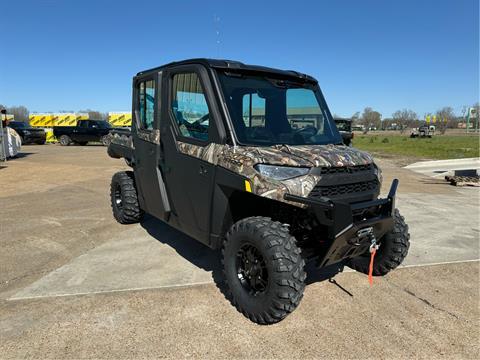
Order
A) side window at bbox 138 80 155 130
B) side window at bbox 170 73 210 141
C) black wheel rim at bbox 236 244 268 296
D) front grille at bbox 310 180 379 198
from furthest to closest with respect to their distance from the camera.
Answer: side window at bbox 138 80 155 130
side window at bbox 170 73 210 141
black wheel rim at bbox 236 244 268 296
front grille at bbox 310 180 379 198

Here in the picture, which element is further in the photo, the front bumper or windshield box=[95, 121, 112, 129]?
windshield box=[95, 121, 112, 129]

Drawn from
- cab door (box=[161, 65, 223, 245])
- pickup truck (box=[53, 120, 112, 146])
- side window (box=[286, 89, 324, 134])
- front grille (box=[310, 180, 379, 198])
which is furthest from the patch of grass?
cab door (box=[161, 65, 223, 245])

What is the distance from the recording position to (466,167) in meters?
13.0

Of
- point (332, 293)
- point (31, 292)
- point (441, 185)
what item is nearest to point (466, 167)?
point (441, 185)

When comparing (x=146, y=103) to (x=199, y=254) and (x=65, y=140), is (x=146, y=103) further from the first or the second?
(x=65, y=140)

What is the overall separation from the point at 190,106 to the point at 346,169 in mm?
1666

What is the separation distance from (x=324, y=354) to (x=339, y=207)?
1105 mm

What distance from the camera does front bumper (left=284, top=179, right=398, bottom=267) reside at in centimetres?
296

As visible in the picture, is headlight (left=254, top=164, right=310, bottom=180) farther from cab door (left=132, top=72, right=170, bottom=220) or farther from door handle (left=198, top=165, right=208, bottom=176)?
cab door (left=132, top=72, right=170, bottom=220)

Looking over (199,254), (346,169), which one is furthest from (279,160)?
(199,254)

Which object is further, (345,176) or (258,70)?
(258,70)

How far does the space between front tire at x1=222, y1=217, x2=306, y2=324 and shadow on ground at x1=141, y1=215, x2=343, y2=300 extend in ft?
1.27

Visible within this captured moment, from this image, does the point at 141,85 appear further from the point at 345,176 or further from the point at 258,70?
the point at 345,176

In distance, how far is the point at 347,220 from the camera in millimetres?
2953
